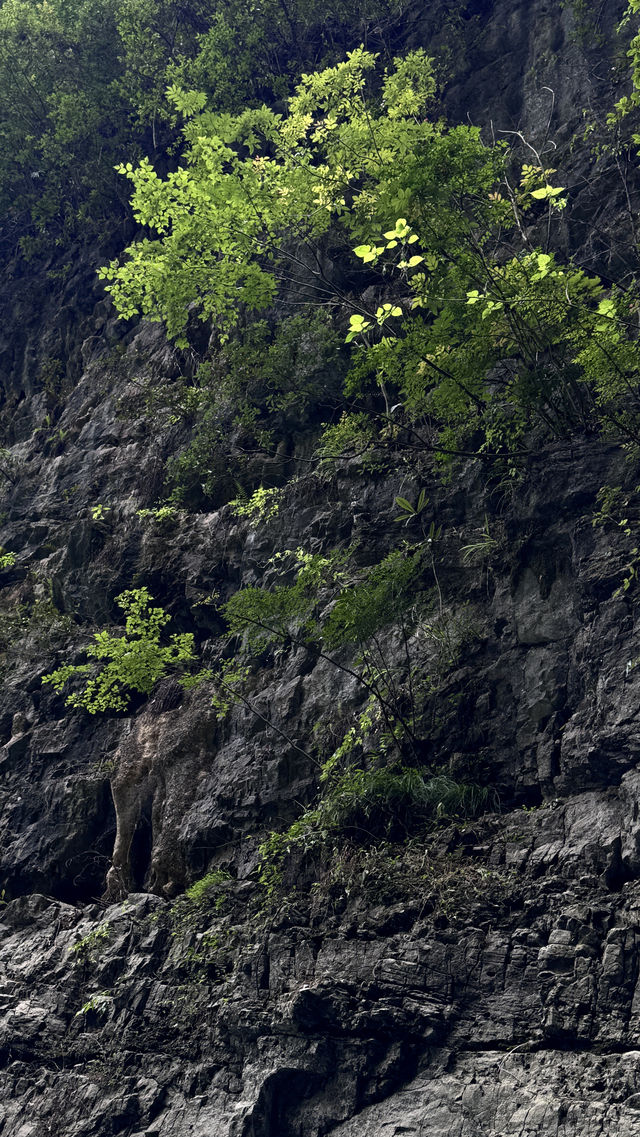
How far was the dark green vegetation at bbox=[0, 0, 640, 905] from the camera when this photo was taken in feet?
30.6

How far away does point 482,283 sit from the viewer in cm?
932

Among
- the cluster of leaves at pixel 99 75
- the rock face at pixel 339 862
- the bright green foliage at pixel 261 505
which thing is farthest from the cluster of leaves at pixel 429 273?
the cluster of leaves at pixel 99 75

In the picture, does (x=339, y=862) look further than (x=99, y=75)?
No

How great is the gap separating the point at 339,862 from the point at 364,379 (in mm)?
7396

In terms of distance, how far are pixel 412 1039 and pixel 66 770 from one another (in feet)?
24.0

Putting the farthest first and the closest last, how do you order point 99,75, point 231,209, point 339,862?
point 99,75, point 231,209, point 339,862

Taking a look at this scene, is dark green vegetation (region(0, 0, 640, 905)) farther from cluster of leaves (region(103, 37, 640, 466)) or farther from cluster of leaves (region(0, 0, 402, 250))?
cluster of leaves (region(0, 0, 402, 250))

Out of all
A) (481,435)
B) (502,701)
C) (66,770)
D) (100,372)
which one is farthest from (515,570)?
(100,372)

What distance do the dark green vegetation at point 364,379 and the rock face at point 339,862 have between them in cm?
29

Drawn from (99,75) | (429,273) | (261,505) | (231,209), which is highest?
(99,75)

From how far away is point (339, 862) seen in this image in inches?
359

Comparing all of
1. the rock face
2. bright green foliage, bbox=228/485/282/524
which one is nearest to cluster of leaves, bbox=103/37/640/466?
the rock face

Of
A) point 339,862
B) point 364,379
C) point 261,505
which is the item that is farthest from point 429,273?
point 339,862

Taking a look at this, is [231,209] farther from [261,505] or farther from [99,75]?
[99,75]
